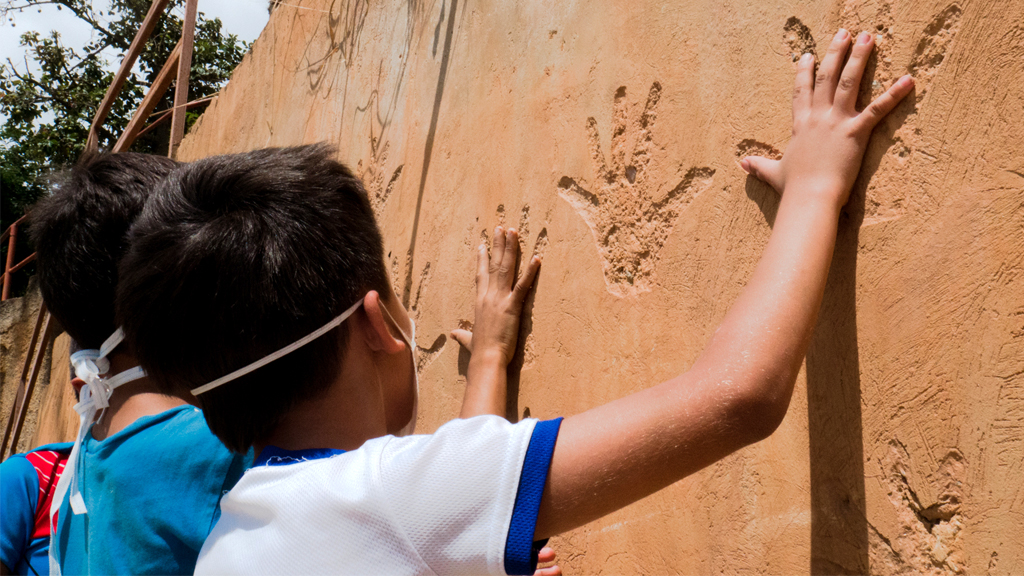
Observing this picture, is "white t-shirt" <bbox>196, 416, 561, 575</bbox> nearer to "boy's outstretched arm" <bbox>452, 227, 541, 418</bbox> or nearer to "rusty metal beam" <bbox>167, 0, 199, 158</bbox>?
"boy's outstretched arm" <bbox>452, 227, 541, 418</bbox>

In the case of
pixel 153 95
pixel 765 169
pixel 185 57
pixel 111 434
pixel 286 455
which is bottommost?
pixel 111 434

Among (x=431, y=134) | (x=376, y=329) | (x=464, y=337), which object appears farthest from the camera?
(x=431, y=134)

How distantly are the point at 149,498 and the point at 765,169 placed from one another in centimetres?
116

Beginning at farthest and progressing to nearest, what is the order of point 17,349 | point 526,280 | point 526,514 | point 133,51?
point 17,349 → point 133,51 → point 526,280 → point 526,514

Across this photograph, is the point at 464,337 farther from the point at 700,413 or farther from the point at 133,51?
the point at 133,51

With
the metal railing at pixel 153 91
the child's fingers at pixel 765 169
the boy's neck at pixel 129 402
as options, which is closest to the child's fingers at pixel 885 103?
the child's fingers at pixel 765 169

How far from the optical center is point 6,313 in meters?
8.58

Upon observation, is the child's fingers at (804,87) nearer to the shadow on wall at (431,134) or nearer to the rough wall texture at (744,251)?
the rough wall texture at (744,251)

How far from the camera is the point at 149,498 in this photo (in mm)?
1309

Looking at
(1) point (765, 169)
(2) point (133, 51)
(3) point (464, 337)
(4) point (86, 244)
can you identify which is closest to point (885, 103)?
(1) point (765, 169)

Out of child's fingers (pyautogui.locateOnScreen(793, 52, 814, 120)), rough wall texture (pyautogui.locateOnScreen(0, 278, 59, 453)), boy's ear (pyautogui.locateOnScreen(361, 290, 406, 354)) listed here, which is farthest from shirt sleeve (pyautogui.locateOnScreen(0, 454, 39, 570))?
rough wall texture (pyautogui.locateOnScreen(0, 278, 59, 453))

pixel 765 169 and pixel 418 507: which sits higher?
pixel 765 169

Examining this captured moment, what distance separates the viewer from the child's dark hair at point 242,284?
3.23ft

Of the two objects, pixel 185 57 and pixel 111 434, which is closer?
pixel 111 434
